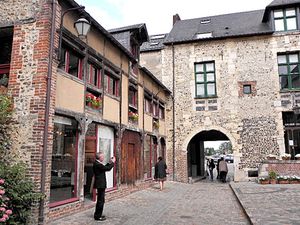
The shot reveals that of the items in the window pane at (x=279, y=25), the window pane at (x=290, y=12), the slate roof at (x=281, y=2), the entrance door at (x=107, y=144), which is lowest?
the entrance door at (x=107, y=144)

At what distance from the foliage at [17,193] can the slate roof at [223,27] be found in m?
13.4

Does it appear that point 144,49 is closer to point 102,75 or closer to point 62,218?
point 102,75

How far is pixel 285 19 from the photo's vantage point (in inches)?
624

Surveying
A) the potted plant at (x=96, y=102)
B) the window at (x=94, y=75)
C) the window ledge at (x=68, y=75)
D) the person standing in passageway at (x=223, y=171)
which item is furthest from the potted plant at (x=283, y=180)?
the window ledge at (x=68, y=75)

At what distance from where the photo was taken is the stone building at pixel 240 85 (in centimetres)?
1542

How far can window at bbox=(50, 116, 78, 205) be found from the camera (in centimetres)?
677

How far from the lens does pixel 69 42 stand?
287 inches

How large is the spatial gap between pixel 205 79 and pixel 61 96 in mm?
11375

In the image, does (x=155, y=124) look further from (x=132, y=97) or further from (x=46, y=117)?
(x=46, y=117)

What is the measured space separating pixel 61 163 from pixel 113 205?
2.11 meters

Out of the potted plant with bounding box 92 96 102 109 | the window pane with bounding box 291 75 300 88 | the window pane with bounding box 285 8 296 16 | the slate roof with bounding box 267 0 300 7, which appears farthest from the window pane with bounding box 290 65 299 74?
the potted plant with bounding box 92 96 102 109

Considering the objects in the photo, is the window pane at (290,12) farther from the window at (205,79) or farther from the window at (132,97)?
the window at (132,97)

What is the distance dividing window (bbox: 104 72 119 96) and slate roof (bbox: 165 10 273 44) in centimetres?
801

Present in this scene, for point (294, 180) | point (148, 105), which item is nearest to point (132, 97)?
point (148, 105)
